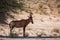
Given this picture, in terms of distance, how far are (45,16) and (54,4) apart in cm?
262

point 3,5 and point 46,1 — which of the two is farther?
point 46,1

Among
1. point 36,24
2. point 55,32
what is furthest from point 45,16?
point 55,32

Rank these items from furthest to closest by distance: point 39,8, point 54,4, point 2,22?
point 54,4 → point 39,8 → point 2,22

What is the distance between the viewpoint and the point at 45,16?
707 inches

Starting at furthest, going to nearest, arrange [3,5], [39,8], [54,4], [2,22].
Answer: [54,4] → [39,8] → [3,5] → [2,22]

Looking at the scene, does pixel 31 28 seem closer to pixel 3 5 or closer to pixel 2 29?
pixel 2 29

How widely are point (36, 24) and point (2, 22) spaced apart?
1885 mm

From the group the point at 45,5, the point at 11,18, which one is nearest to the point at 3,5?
the point at 11,18

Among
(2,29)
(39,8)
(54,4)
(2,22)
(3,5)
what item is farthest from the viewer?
(54,4)

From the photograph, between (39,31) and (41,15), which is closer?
(39,31)

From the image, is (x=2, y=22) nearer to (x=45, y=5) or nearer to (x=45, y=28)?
(x=45, y=28)

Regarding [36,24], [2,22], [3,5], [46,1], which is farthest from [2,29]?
[46,1]

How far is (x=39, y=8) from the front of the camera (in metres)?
19.1

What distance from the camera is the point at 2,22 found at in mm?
15539
